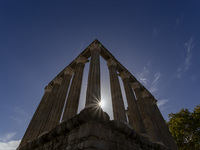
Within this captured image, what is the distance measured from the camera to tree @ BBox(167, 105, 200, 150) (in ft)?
71.3

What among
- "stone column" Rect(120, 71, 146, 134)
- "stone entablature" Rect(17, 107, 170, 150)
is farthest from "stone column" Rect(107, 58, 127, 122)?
"stone entablature" Rect(17, 107, 170, 150)

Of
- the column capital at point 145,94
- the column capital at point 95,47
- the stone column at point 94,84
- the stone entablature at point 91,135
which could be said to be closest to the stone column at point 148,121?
the column capital at point 145,94

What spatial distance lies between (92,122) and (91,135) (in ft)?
1.63

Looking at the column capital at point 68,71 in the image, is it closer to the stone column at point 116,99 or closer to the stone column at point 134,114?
the stone column at point 116,99

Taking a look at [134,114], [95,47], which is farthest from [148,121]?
[95,47]

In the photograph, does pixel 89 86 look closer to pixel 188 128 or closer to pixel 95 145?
pixel 95 145

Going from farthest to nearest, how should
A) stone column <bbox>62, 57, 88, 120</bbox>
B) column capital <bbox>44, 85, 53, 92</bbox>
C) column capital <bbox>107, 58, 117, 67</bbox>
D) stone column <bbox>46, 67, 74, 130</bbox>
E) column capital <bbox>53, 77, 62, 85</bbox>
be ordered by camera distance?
column capital <bbox>44, 85, 53, 92</bbox> → column capital <bbox>53, 77, 62, 85</bbox> → column capital <bbox>107, 58, 117, 67</bbox> → stone column <bbox>46, 67, 74, 130</bbox> → stone column <bbox>62, 57, 88, 120</bbox>

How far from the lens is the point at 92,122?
4.69 meters

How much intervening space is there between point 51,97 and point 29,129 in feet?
14.9

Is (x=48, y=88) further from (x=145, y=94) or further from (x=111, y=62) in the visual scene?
(x=145, y=94)

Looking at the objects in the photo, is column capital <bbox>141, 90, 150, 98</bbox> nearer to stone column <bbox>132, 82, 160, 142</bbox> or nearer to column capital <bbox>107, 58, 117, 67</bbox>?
stone column <bbox>132, 82, 160, 142</bbox>

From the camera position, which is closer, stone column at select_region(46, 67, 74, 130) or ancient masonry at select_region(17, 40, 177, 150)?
ancient masonry at select_region(17, 40, 177, 150)

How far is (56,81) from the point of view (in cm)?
2000

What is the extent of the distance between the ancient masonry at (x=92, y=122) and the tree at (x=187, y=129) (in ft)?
21.2
